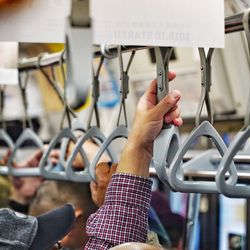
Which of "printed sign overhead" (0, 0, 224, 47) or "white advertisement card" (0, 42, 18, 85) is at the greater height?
"white advertisement card" (0, 42, 18, 85)

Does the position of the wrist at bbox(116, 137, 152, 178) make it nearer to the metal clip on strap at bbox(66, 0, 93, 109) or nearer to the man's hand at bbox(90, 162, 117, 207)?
the man's hand at bbox(90, 162, 117, 207)

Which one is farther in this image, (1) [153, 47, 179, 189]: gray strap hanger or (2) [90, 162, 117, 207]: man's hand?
(2) [90, 162, 117, 207]: man's hand

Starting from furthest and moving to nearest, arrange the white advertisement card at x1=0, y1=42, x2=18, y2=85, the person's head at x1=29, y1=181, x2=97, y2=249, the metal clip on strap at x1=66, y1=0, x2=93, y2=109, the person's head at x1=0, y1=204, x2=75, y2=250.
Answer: the person's head at x1=29, y1=181, x2=97, y2=249 < the white advertisement card at x1=0, y1=42, x2=18, y2=85 < the person's head at x1=0, y1=204, x2=75, y2=250 < the metal clip on strap at x1=66, y1=0, x2=93, y2=109

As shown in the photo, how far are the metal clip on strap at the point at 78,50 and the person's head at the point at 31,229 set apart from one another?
0.50 m

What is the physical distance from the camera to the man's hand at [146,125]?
114 centimetres

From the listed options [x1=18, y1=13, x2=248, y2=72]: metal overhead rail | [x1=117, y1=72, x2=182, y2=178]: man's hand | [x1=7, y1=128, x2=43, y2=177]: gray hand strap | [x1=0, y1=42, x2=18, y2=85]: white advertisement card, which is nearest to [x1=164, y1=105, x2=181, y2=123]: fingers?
[x1=117, y1=72, x2=182, y2=178]: man's hand

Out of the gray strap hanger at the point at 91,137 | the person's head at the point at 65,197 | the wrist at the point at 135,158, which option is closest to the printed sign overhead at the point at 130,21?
the wrist at the point at 135,158

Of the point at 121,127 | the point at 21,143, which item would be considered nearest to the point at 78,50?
the point at 121,127

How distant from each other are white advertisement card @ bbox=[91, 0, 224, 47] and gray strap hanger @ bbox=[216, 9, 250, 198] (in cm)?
8

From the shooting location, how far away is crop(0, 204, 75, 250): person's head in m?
1.17

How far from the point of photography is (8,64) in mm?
1535

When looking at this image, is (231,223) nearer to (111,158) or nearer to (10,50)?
(111,158)

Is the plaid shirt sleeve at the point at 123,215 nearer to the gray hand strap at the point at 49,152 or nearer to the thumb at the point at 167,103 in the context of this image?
the thumb at the point at 167,103

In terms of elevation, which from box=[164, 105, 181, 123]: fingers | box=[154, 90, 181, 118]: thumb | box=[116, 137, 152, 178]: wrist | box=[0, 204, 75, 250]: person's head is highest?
box=[154, 90, 181, 118]: thumb
